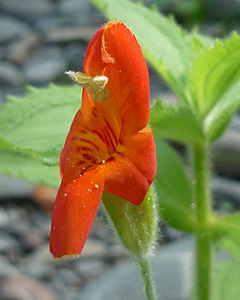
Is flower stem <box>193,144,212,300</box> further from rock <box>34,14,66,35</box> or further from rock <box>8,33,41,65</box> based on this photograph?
rock <box>34,14,66,35</box>

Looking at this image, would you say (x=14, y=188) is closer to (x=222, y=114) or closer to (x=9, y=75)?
(x=9, y=75)

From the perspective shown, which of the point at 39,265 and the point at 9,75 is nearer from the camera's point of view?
the point at 39,265

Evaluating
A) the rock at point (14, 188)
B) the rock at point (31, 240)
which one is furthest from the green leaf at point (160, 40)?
the rock at point (14, 188)

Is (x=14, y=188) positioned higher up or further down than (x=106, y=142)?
further down

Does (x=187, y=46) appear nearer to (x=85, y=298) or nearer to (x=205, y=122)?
(x=205, y=122)

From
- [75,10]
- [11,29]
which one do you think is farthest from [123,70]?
[75,10]

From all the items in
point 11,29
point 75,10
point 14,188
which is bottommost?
point 11,29

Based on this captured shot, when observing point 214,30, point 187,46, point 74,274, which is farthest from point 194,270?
point 214,30
